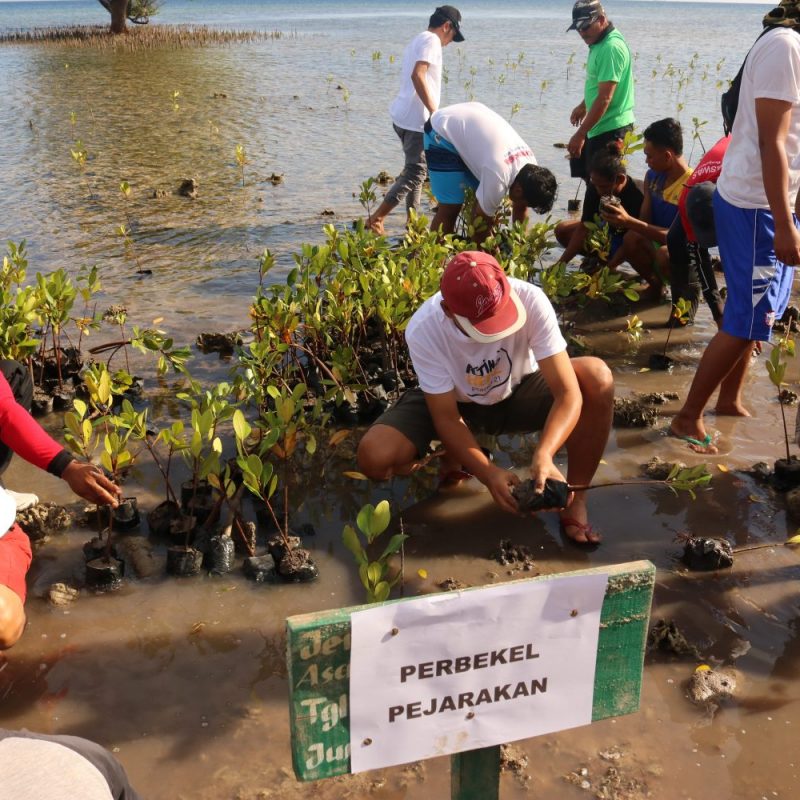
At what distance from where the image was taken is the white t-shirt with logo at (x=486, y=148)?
522 cm

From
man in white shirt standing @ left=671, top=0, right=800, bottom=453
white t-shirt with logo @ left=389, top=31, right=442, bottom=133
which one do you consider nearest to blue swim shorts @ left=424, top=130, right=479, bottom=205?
white t-shirt with logo @ left=389, top=31, right=442, bottom=133

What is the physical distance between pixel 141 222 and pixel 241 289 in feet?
7.72

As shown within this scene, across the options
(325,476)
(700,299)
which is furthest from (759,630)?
(700,299)

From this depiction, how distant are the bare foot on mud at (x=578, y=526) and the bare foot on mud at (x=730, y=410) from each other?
131cm

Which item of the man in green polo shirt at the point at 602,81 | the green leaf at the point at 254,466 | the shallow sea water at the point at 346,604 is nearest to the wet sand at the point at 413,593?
the shallow sea water at the point at 346,604

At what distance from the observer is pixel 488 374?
10.6 feet

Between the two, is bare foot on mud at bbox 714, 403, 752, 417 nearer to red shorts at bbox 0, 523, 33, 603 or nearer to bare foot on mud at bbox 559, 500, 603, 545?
bare foot on mud at bbox 559, 500, 603, 545

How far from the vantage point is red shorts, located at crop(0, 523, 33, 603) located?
2.61 meters

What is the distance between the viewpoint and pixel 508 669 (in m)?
1.47

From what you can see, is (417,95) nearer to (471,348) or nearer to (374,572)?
(471,348)

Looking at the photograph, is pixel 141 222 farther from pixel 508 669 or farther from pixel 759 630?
pixel 508 669

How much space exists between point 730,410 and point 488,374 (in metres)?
1.70

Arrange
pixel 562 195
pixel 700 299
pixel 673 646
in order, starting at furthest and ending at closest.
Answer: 1. pixel 562 195
2. pixel 700 299
3. pixel 673 646

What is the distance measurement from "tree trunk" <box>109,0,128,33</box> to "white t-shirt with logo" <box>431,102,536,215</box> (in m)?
31.2
